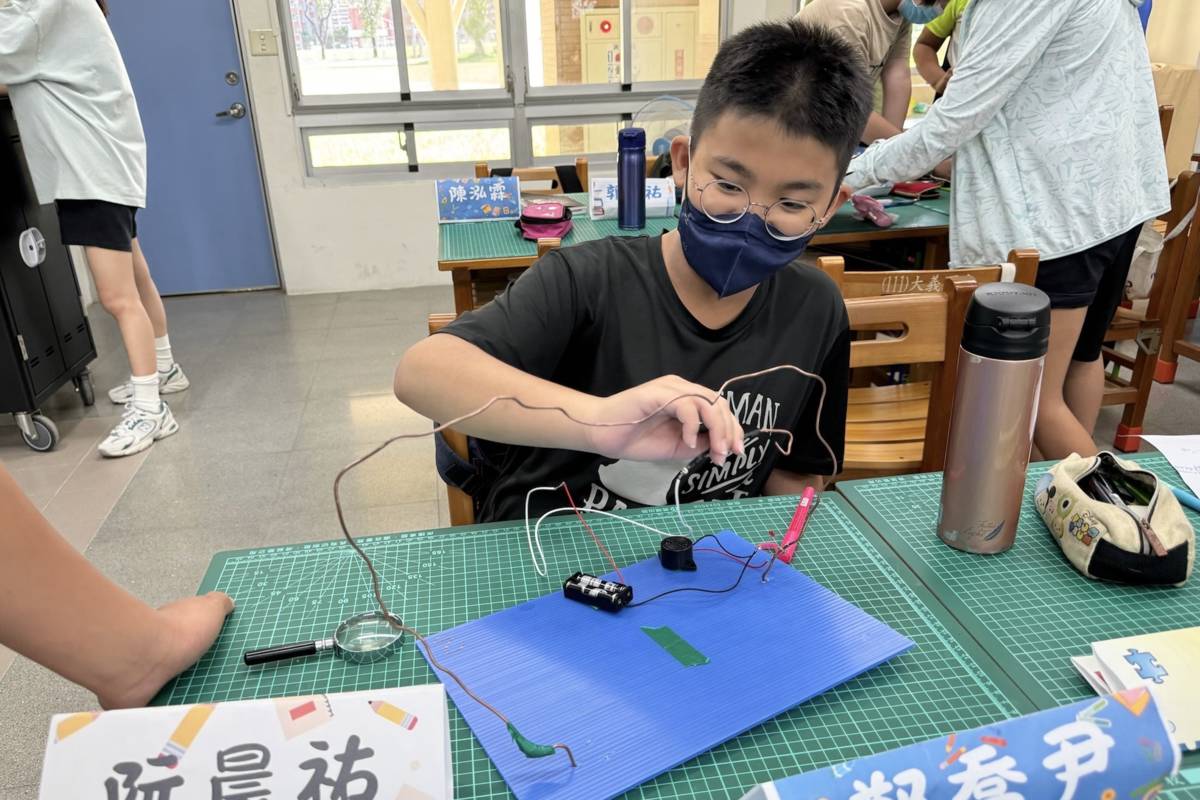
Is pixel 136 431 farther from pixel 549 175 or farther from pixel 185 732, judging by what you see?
pixel 185 732

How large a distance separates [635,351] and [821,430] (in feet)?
1.11

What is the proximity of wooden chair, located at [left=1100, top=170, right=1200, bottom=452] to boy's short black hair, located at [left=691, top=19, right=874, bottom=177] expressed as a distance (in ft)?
6.71

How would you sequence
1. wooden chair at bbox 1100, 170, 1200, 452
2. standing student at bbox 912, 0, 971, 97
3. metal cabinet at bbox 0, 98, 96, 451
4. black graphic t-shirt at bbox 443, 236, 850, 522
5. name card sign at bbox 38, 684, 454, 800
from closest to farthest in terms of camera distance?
1. name card sign at bbox 38, 684, 454, 800
2. black graphic t-shirt at bbox 443, 236, 850, 522
3. wooden chair at bbox 1100, 170, 1200, 452
4. metal cabinet at bbox 0, 98, 96, 451
5. standing student at bbox 912, 0, 971, 97

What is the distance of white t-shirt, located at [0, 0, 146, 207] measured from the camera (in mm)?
2488

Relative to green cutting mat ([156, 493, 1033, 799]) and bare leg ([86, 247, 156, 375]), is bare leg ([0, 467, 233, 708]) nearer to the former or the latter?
green cutting mat ([156, 493, 1033, 799])

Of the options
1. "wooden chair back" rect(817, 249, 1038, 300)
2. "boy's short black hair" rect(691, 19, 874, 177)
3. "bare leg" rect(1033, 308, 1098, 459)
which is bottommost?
"bare leg" rect(1033, 308, 1098, 459)

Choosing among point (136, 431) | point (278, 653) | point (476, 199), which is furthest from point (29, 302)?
point (278, 653)

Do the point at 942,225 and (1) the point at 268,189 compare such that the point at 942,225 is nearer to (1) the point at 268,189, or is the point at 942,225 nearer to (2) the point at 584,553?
(2) the point at 584,553

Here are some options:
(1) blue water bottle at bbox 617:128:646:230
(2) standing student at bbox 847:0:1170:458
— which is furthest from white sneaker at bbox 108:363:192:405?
(2) standing student at bbox 847:0:1170:458

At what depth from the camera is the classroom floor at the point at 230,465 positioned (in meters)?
2.13

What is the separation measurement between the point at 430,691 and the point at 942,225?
2381 mm

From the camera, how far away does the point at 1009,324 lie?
840mm

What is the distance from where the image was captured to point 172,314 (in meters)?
4.36

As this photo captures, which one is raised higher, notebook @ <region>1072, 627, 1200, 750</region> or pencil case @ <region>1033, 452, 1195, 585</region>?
pencil case @ <region>1033, 452, 1195, 585</region>
